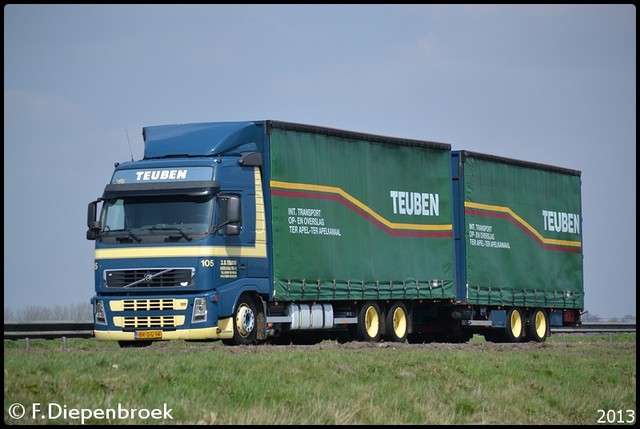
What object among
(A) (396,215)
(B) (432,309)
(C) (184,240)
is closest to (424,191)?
(A) (396,215)

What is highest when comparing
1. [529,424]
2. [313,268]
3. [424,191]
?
[424,191]

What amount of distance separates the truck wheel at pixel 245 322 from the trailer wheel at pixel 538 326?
1161cm

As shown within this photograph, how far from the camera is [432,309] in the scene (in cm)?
3219

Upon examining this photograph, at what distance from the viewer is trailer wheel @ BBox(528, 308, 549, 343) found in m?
34.6

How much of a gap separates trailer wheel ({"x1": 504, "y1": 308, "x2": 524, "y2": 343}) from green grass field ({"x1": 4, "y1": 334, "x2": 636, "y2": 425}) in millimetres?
8116

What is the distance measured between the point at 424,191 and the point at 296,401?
44.9 ft

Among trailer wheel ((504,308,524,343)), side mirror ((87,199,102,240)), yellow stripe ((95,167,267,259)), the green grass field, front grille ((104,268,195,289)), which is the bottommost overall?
the green grass field

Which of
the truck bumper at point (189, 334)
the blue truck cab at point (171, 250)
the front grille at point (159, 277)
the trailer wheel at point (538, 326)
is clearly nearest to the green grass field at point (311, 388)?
the truck bumper at point (189, 334)

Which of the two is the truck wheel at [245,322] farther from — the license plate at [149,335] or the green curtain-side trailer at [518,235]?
the green curtain-side trailer at [518,235]

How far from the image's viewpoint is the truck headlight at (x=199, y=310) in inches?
924

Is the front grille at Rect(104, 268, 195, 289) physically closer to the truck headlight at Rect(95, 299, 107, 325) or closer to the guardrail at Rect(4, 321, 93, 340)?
the truck headlight at Rect(95, 299, 107, 325)

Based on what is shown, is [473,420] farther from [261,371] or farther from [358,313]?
[358,313]

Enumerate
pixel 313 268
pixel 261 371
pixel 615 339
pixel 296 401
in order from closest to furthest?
1. pixel 296 401
2. pixel 261 371
3. pixel 313 268
4. pixel 615 339

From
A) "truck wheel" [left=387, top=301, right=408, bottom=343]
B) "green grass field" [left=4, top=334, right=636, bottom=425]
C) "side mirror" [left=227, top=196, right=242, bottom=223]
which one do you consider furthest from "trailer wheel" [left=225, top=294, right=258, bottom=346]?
"truck wheel" [left=387, top=301, right=408, bottom=343]
